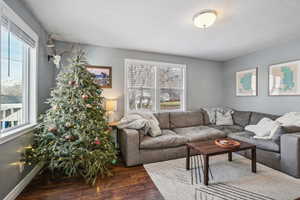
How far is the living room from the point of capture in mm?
1816

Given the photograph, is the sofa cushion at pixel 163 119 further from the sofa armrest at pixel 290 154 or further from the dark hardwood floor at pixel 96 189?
the sofa armrest at pixel 290 154

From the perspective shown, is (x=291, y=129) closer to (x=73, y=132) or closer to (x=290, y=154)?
(x=290, y=154)

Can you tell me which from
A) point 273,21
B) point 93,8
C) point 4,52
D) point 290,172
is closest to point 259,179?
point 290,172

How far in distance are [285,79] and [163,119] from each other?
2.93m

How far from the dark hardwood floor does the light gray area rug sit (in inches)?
7.4

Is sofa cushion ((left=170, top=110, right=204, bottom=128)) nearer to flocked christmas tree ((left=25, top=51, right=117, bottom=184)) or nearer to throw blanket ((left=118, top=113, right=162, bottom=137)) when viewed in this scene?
throw blanket ((left=118, top=113, right=162, bottom=137))

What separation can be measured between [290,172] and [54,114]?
3.69 meters

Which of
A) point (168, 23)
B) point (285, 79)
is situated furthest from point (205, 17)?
point (285, 79)

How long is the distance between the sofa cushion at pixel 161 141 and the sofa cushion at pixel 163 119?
28.0 inches

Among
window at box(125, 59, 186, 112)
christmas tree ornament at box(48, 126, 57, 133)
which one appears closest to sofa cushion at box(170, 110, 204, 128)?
window at box(125, 59, 186, 112)

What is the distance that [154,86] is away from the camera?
13.0 ft

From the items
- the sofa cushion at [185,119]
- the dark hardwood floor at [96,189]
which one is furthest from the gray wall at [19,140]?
the sofa cushion at [185,119]

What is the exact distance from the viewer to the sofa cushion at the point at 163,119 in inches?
140

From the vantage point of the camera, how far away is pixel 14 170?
1.71m
